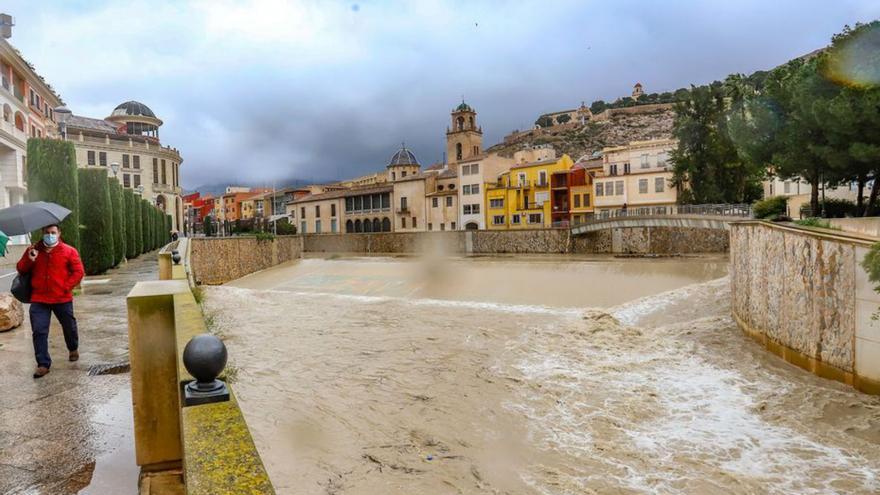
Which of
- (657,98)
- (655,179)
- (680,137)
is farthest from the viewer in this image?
(657,98)

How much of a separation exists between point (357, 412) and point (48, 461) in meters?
4.70

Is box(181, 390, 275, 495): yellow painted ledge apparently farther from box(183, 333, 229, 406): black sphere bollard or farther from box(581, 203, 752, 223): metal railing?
box(581, 203, 752, 223): metal railing

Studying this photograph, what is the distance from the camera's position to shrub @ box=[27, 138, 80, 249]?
16.3m

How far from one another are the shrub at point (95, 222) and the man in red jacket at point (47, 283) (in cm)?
1383

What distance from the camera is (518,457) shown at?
7.04 meters

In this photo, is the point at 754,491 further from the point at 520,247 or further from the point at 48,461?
the point at 520,247

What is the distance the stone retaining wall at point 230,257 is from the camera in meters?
28.4

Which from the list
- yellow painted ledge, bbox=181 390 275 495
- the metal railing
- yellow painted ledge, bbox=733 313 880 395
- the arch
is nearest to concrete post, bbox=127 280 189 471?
yellow painted ledge, bbox=181 390 275 495

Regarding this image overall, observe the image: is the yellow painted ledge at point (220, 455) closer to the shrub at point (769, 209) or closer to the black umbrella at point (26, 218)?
the black umbrella at point (26, 218)

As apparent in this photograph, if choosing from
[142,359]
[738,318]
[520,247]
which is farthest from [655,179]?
[142,359]

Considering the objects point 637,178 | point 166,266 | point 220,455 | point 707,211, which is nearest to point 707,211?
point 707,211

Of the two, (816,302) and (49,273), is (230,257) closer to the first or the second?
(49,273)

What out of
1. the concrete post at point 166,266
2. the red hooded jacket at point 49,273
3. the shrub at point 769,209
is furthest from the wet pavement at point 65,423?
the shrub at point 769,209

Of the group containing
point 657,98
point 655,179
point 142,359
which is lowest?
point 142,359
